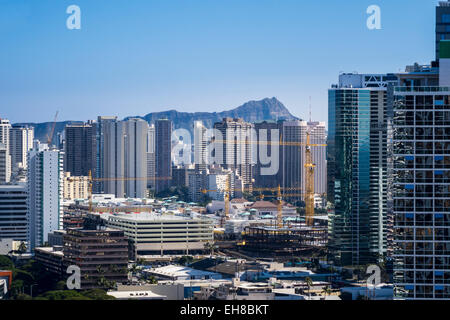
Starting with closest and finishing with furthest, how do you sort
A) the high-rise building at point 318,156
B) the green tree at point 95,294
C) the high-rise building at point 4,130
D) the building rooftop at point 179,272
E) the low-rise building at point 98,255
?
the green tree at point 95,294
the low-rise building at point 98,255
the building rooftop at point 179,272
the high-rise building at point 4,130
the high-rise building at point 318,156

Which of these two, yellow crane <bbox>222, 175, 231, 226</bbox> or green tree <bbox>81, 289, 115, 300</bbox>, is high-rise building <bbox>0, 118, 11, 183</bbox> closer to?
yellow crane <bbox>222, 175, 231, 226</bbox>

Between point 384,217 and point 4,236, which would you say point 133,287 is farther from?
point 4,236

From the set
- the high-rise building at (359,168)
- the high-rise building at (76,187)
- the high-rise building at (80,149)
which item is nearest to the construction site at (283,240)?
the high-rise building at (359,168)

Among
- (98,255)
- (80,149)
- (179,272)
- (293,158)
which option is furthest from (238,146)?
(98,255)

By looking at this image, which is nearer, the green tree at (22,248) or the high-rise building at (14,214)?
the green tree at (22,248)

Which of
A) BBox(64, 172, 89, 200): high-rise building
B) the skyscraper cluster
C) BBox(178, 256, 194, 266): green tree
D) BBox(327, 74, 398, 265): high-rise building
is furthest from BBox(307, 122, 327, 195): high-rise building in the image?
the skyscraper cluster

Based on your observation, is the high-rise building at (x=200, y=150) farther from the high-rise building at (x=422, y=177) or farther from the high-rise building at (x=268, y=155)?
the high-rise building at (x=422, y=177)

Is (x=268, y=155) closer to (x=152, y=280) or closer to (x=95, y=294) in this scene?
(x=152, y=280)
